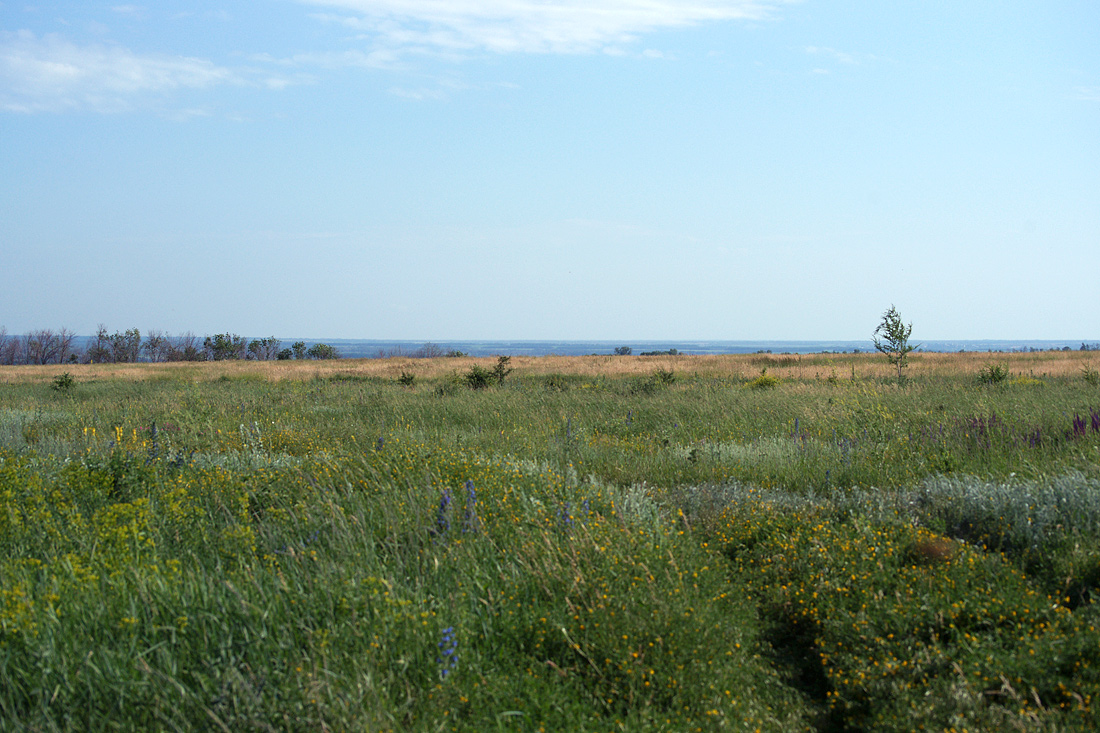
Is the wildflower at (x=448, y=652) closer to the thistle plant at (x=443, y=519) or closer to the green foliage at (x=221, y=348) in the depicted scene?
the thistle plant at (x=443, y=519)

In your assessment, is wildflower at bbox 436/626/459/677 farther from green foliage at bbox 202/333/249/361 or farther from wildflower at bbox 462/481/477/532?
green foliage at bbox 202/333/249/361

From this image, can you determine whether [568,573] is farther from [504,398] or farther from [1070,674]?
[504,398]

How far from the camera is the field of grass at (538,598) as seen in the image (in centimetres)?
316

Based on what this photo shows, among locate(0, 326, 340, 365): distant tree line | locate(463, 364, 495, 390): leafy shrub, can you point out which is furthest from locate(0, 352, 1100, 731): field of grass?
locate(0, 326, 340, 365): distant tree line

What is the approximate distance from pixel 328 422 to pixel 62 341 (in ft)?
343

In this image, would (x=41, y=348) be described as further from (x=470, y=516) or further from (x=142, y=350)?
(x=470, y=516)

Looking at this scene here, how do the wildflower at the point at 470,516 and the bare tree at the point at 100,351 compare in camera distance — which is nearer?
the wildflower at the point at 470,516

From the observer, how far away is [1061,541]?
4727mm

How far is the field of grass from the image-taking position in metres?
3.16

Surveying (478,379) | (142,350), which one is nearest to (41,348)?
(142,350)

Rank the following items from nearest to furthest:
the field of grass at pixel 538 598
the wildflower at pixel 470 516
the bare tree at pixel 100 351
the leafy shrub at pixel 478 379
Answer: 1. the field of grass at pixel 538 598
2. the wildflower at pixel 470 516
3. the leafy shrub at pixel 478 379
4. the bare tree at pixel 100 351

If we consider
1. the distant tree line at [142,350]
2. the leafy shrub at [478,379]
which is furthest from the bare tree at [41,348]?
the leafy shrub at [478,379]

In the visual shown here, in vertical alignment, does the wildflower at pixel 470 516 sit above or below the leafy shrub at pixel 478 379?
below

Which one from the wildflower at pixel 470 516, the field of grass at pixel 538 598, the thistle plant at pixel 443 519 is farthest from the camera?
the wildflower at pixel 470 516
